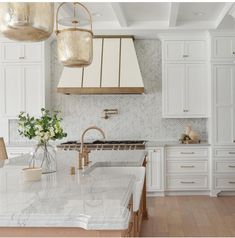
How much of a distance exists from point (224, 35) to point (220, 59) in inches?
15.4

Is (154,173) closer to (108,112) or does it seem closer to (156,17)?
(108,112)

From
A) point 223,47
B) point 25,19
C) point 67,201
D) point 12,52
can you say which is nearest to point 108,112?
point 12,52

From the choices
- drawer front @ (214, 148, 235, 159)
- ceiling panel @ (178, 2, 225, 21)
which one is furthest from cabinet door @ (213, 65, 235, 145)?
ceiling panel @ (178, 2, 225, 21)

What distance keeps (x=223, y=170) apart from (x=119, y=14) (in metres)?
2.88

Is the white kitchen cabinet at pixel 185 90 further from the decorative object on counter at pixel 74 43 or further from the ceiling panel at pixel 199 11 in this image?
the decorative object on counter at pixel 74 43

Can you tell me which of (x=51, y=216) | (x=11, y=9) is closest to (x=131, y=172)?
(x=51, y=216)

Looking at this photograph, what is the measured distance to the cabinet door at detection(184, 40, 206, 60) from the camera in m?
5.85

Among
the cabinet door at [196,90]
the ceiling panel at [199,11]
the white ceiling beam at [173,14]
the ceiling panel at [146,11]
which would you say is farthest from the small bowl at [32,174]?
the cabinet door at [196,90]

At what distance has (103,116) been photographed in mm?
6309

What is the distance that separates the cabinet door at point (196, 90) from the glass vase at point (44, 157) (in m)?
3.70

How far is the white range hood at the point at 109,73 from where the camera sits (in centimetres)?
576

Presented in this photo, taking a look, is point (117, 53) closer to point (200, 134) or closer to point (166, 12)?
point (166, 12)

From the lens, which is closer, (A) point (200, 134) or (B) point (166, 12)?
(B) point (166, 12)

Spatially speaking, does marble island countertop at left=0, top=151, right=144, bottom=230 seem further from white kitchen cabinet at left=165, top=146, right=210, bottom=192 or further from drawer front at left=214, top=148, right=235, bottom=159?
drawer front at left=214, top=148, right=235, bottom=159
